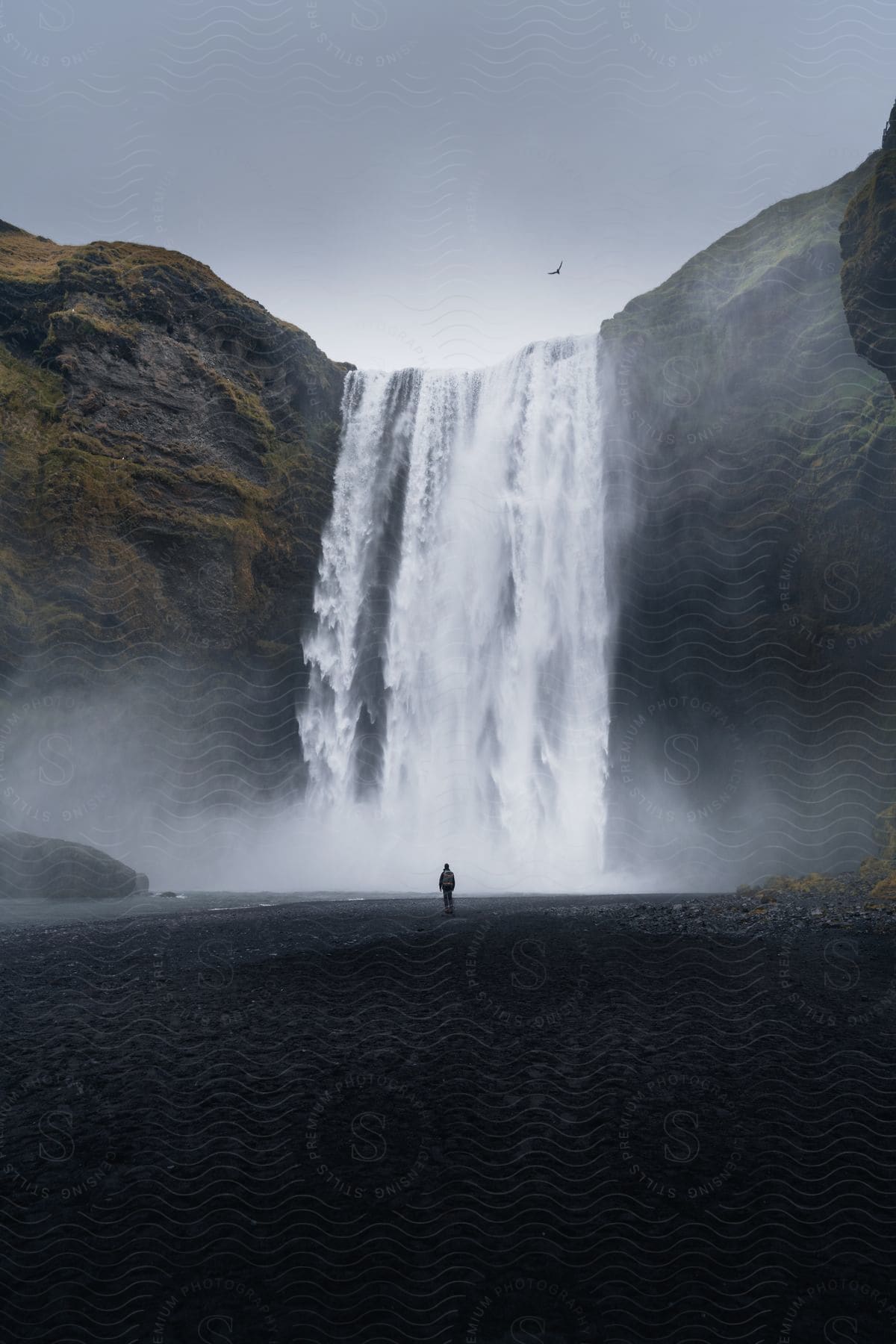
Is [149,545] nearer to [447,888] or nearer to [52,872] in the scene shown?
[52,872]

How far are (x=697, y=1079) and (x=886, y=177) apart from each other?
26537mm

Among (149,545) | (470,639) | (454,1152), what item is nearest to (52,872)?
(149,545)

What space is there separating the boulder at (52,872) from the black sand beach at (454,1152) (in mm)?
13410

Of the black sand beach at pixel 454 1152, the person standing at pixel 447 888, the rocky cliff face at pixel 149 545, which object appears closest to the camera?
the black sand beach at pixel 454 1152

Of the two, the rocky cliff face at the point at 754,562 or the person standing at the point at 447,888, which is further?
the rocky cliff face at the point at 754,562

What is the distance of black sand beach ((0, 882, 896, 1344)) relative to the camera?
482 centimetres

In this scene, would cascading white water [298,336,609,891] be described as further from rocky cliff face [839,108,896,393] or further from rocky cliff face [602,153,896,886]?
rocky cliff face [839,108,896,393]

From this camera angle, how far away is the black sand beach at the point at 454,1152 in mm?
4824

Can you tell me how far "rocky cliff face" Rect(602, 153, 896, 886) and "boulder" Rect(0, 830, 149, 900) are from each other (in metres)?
20.4

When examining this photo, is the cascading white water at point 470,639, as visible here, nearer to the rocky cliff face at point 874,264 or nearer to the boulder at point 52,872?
the boulder at point 52,872

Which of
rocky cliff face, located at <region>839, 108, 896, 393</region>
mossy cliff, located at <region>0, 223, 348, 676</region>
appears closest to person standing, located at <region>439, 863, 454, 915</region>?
mossy cliff, located at <region>0, 223, 348, 676</region>

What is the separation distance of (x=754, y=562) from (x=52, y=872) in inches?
1117

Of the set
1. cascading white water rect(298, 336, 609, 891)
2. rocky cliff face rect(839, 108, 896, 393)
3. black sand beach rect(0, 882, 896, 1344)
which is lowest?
black sand beach rect(0, 882, 896, 1344)

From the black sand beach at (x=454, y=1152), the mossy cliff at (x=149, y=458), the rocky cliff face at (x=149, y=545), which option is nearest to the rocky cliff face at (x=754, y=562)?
the rocky cliff face at (x=149, y=545)
